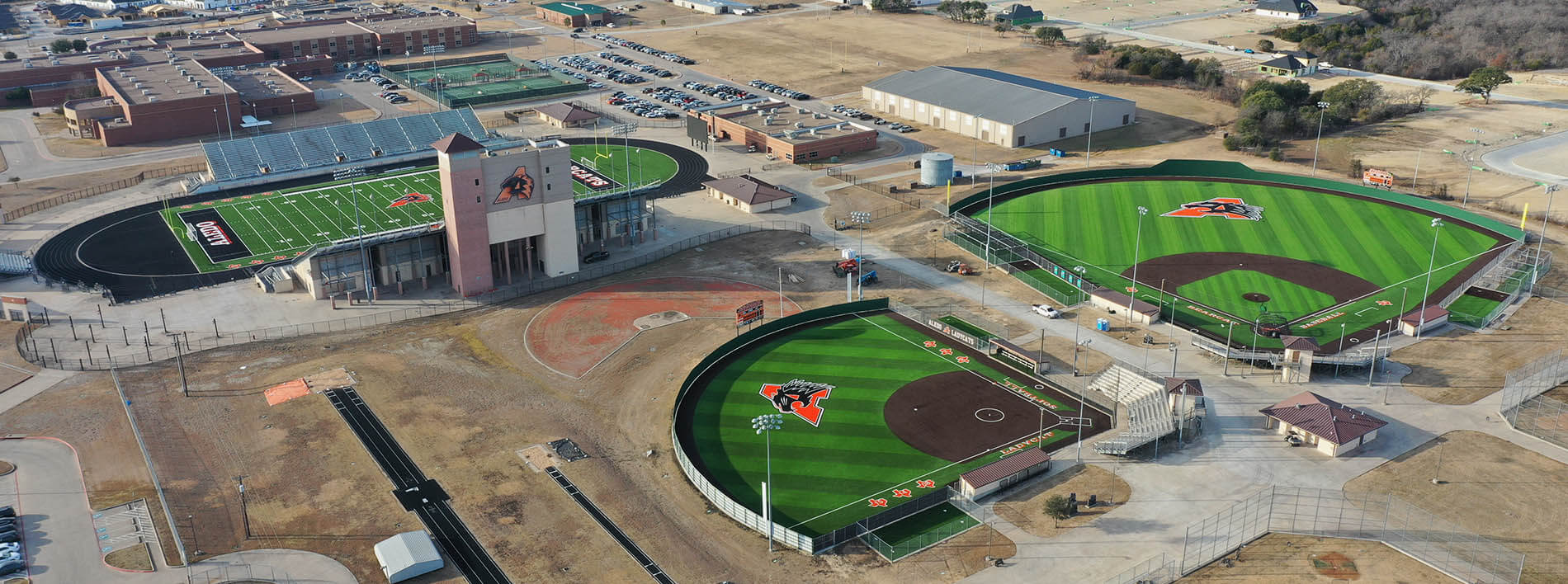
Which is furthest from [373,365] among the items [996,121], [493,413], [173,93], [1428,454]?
[173,93]

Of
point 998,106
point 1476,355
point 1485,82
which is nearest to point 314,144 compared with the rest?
point 998,106

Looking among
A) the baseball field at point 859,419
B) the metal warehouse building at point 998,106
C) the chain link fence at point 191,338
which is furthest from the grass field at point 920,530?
the metal warehouse building at point 998,106

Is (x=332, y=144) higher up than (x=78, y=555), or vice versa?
(x=332, y=144)

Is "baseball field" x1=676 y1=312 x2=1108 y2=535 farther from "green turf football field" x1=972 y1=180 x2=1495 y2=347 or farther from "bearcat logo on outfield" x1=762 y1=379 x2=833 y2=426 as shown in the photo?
"green turf football field" x1=972 y1=180 x2=1495 y2=347

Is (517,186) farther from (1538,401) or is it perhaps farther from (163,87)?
(163,87)

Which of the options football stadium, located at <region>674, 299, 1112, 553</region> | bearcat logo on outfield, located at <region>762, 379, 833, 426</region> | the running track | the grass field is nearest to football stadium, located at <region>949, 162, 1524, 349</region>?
football stadium, located at <region>674, 299, 1112, 553</region>

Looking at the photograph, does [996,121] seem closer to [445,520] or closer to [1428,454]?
[1428,454]

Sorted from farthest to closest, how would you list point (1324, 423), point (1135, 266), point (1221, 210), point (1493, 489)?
point (1221, 210), point (1135, 266), point (1324, 423), point (1493, 489)
